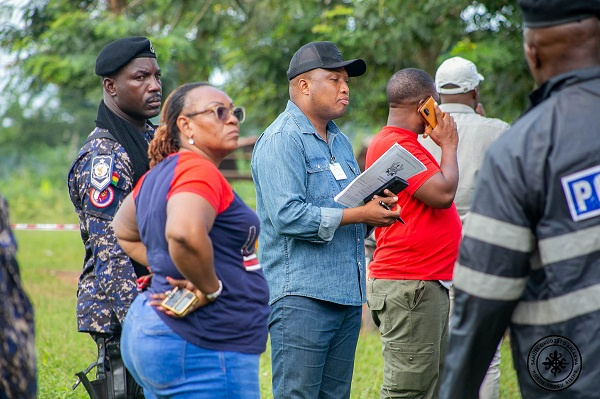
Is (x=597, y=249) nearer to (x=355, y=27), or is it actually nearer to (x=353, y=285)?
(x=353, y=285)

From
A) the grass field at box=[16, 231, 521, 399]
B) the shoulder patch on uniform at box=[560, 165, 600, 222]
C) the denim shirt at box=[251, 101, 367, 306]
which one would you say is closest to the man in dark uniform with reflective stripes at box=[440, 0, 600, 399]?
the shoulder patch on uniform at box=[560, 165, 600, 222]

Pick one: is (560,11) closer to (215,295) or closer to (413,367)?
(215,295)

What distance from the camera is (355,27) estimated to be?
984 cm

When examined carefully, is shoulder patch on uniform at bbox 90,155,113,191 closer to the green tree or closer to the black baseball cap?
the black baseball cap

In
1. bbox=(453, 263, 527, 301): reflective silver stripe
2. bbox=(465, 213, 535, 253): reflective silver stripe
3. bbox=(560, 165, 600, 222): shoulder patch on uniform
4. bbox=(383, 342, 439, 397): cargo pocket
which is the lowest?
bbox=(383, 342, 439, 397): cargo pocket

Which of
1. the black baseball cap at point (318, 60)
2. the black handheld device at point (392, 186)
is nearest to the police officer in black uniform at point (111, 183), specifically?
the black baseball cap at point (318, 60)

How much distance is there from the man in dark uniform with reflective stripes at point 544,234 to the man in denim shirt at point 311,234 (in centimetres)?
151

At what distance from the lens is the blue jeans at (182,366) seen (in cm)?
306

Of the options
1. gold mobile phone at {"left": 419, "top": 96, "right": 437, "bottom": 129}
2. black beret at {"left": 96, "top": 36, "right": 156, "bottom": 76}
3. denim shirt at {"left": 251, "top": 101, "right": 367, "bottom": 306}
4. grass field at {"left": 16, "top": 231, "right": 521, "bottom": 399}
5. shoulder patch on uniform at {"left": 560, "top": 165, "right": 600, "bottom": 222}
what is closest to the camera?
shoulder patch on uniform at {"left": 560, "top": 165, "right": 600, "bottom": 222}

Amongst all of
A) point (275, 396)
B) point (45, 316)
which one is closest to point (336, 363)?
point (275, 396)

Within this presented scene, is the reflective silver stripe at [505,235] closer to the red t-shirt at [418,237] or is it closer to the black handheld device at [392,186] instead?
the black handheld device at [392,186]

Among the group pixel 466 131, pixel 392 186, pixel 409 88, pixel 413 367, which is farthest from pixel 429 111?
pixel 413 367

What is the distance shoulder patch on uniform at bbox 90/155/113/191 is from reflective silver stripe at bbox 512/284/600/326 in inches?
83.3

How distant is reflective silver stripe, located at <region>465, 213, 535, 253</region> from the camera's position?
2.63m
